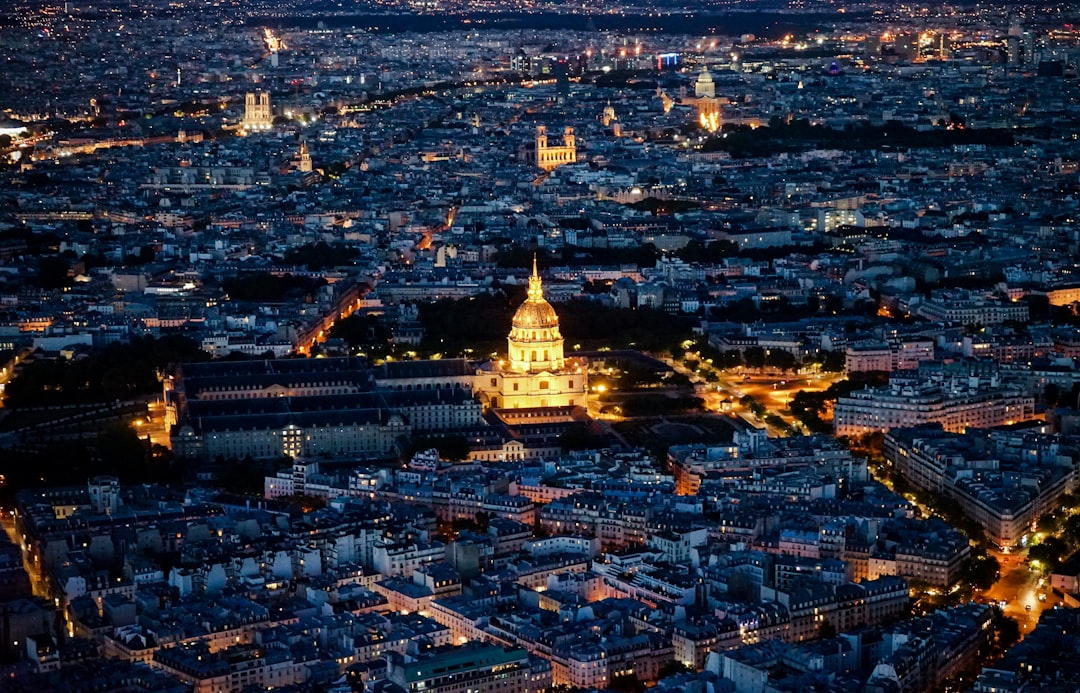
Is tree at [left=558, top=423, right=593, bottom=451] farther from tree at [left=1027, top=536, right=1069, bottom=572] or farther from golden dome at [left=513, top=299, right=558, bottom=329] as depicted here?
tree at [left=1027, top=536, right=1069, bottom=572]

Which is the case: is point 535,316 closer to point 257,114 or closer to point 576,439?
point 576,439

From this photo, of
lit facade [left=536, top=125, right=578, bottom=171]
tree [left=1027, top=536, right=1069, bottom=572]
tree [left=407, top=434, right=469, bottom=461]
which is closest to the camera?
tree [left=1027, top=536, right=1069, bottom=572]

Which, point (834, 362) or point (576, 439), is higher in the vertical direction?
point (834, 362)

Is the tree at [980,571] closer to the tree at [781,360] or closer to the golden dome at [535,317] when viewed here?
the tree at [781,360]

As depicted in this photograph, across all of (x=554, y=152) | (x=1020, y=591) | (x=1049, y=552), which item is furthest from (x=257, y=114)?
(x=1020, y=591)

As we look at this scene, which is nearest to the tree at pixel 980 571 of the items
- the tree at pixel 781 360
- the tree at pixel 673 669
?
the tree at pixel 673 669

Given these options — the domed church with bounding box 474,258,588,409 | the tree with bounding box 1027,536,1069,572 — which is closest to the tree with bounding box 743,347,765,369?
the domed church with bounding box 474,258,588,409

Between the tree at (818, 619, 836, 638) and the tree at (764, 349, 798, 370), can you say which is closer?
the tree at (818, 619, 836, 638)

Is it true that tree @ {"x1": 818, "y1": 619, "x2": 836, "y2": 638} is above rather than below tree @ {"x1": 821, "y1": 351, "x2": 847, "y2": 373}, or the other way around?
below
